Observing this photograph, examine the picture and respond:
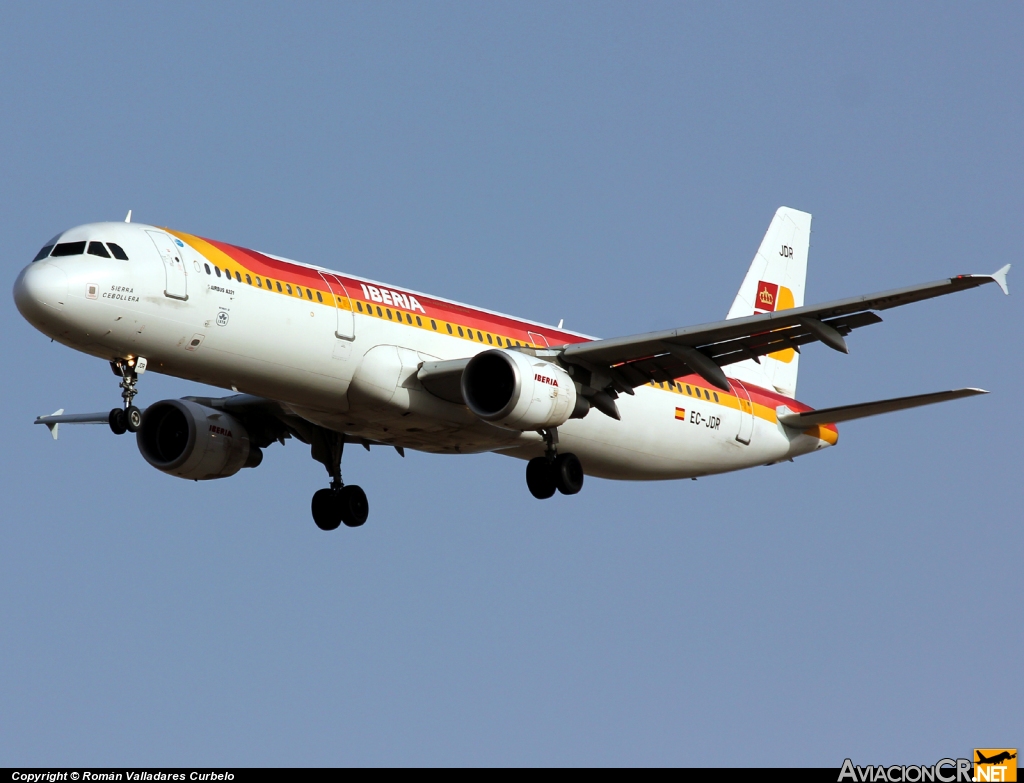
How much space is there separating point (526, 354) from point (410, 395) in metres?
2.90

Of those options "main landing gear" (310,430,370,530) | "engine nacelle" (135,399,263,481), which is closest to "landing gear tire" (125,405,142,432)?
"engine nacelle" (135,399,263,481)

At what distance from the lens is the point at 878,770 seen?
2766cm

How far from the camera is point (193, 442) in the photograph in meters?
39.2

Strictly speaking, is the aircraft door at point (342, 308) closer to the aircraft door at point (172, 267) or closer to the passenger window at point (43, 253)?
the aircraft door at point (172, 267)

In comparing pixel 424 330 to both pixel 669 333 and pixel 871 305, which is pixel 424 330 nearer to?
pixel 669 333

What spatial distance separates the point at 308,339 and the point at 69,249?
5.16 meters

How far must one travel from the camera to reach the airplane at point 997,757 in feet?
92.8

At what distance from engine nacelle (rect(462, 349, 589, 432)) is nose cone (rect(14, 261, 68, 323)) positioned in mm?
8695

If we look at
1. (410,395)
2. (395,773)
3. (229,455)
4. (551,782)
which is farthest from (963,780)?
(229,455)

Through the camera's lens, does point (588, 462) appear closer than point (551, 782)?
No

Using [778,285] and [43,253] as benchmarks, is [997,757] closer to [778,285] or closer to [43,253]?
[43,253]

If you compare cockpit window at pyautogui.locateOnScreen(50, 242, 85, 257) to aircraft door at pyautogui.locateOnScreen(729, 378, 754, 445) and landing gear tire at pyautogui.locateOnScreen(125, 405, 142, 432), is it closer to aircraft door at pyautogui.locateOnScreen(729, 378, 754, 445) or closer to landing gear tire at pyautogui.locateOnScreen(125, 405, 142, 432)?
landing gear tire at pyautogui.locateOnScreen(125, 405, 142, 432)

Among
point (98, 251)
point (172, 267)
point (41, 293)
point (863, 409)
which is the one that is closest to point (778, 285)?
point (863, 409)

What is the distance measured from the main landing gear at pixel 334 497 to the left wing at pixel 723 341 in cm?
737
